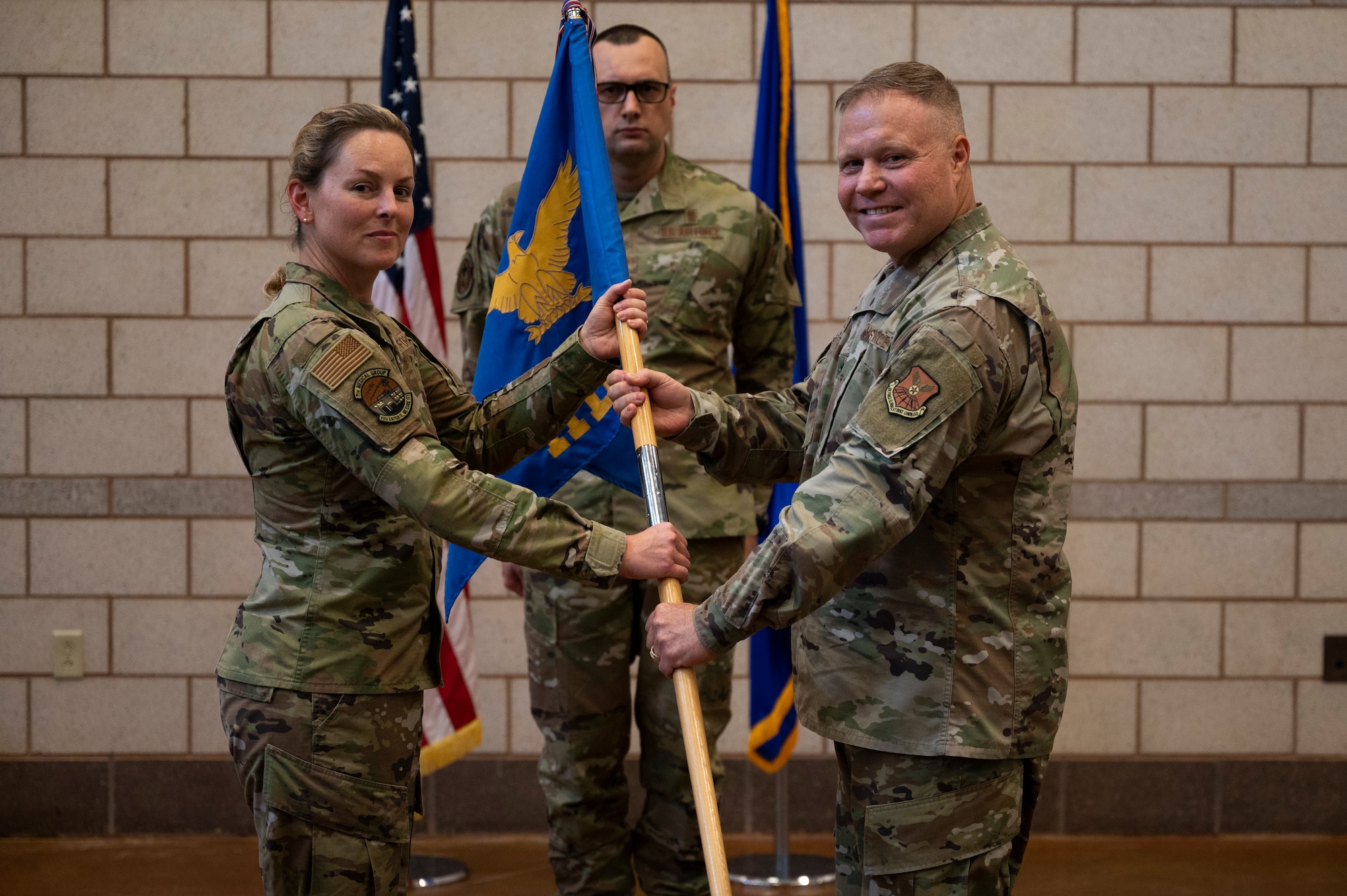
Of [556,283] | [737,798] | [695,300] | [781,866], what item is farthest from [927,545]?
[737,798]

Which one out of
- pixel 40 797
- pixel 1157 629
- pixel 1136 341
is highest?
pixel 1136 341

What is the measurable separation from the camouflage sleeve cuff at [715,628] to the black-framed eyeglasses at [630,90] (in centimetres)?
130

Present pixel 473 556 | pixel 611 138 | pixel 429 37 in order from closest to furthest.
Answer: pixel 473 556 → pixel 611 138 → pixel 429 37

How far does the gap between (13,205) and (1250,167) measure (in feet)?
11.6

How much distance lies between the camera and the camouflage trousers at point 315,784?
5.58 feet

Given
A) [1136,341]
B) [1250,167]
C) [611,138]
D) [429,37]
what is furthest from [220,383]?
[1250,167]

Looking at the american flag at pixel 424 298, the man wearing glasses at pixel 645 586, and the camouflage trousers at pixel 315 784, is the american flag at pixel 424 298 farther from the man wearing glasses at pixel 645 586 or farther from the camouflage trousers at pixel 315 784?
the camouflage trousers at pixel 315 784

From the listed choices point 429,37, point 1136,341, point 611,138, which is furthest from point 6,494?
point 1136,341

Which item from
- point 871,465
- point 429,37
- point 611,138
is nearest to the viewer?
point 871,465

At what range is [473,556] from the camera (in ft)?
7.48

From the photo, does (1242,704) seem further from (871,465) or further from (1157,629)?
(871,465)

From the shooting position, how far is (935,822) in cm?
163

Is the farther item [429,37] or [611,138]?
[429,37]

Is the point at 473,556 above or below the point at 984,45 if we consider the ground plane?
below
